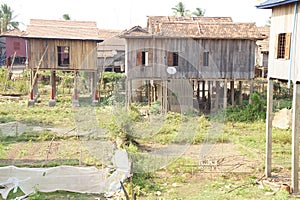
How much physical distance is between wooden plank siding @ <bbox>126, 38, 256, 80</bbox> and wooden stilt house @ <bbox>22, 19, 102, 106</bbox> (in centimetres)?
461

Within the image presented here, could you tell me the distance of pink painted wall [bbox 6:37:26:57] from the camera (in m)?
40.7

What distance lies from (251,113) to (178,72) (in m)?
4.58

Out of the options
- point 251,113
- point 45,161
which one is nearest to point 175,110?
point 251,113

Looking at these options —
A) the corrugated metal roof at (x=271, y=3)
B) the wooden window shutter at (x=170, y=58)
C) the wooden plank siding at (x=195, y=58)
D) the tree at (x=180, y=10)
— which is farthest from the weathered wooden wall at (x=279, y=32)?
the tree at (x=180, y=10)

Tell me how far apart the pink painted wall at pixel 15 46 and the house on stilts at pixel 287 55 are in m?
33.9

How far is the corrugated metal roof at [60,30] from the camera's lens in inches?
970

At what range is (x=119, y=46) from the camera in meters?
37.1

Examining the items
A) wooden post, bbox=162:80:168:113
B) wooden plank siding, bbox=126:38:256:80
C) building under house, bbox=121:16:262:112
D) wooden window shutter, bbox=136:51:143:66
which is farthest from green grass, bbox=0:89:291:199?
wooden window shutter, bbox=136:51:143:66

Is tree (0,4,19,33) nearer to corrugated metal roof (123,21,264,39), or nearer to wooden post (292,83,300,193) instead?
corrugated metal roof (123,21,264,39)

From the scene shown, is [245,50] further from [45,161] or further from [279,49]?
[45,161]

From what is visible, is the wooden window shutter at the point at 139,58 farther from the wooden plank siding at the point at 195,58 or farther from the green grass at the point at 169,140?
the green grass at the point at 169,140

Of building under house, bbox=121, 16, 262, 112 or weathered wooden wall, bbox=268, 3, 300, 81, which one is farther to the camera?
building under house, bbox=121, 16, 262, 112

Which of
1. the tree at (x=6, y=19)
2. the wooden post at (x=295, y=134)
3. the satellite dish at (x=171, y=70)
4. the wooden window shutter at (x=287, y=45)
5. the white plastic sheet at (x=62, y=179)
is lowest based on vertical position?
the white plastic sheet at (x=62, y=179)

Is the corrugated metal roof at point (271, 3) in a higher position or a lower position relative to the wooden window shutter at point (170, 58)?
higher
